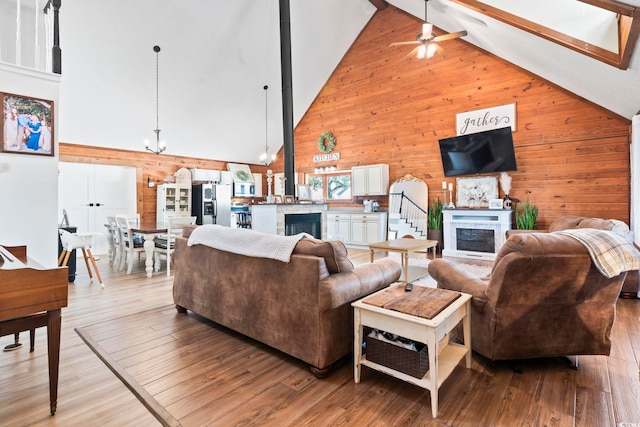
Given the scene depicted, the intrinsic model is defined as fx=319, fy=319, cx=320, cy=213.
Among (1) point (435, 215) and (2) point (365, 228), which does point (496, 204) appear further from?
(2) point (365, 228)

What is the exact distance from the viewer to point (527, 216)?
5.55m

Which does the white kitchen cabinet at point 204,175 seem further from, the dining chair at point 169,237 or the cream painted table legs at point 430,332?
the cream painted table legs at point 430,332

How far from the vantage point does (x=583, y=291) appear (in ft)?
6.52

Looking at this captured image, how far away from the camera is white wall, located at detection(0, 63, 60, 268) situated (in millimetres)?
2604

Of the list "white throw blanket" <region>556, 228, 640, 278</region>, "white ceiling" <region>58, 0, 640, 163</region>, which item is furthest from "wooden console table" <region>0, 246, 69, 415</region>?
"white ceiling" <region>58, 0, 640, 163</region>

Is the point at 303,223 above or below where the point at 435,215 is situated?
below

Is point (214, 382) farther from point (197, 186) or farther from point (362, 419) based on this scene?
point (197, 186)

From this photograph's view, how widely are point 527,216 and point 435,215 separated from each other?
166 centimetres

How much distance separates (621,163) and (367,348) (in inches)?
217

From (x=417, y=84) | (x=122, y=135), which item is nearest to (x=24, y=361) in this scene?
(x=122, y=135)

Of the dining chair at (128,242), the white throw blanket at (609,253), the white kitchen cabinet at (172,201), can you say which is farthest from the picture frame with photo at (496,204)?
the white kitchen cabinet at (172,201)

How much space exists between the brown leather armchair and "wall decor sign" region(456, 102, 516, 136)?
4774 mm

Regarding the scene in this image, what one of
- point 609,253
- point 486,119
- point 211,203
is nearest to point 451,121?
point 486,119

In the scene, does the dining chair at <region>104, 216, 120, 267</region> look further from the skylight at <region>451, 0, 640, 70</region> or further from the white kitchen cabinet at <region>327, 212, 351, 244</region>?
the skylight at <region>451, 0, 640, 70</region>
